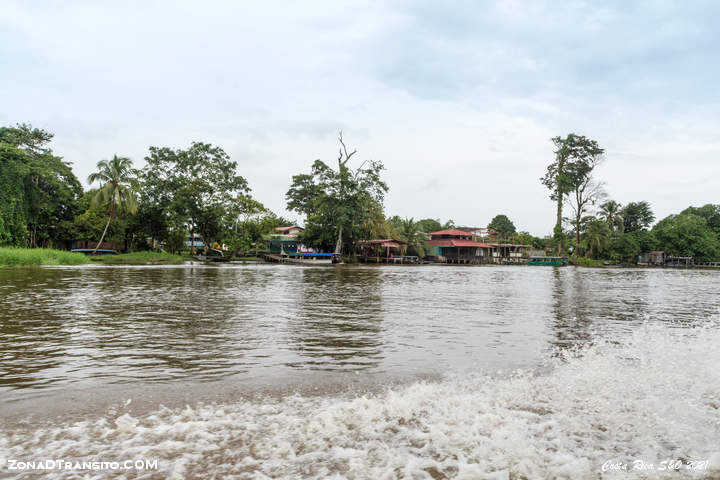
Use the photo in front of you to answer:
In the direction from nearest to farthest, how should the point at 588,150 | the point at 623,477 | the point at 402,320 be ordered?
the point at 623,477, the point at 402,320, the point at 588,150

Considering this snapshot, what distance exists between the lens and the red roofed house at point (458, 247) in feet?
197

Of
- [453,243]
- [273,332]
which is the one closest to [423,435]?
[273,332]

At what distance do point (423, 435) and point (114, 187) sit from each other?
149ft

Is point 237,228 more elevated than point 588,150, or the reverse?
point 588,150

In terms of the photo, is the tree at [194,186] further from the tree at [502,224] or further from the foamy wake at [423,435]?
the tree at [502,224]

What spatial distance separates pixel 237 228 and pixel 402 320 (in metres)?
40.0

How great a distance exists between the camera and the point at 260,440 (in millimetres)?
2975

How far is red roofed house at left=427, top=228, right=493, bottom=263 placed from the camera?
60.1 m

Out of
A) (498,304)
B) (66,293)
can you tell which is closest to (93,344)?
(66,293)

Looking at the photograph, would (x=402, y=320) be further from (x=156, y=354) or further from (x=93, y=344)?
(x=93, y=344)

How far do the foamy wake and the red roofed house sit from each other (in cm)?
5622

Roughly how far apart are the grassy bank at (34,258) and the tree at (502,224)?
85935 mm

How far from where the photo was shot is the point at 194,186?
41844 mm

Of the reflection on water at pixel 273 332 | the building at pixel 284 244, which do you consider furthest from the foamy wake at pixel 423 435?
the building at pixel 284 244
